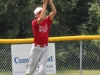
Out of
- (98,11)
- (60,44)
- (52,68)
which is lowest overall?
(52,68)

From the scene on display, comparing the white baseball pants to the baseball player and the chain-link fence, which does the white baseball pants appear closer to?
the baseball player

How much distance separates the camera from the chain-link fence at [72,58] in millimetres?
9562

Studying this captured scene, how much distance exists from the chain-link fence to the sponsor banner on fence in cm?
22

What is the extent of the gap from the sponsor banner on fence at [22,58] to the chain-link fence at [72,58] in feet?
0.72

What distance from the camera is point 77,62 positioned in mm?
9820

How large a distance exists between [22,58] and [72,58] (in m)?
1.38

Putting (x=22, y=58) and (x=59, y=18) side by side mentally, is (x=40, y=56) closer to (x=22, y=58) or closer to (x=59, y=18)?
(x=22, y=58)

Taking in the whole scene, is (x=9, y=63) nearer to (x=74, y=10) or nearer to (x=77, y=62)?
(x=77, y=62)

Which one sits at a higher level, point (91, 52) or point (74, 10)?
point (74, 10)

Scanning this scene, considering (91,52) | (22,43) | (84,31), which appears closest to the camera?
(22,43)

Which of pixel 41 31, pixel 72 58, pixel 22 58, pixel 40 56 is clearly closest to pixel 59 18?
pixel 72 58

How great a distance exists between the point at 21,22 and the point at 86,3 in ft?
11.4

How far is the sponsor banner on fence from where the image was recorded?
927cm

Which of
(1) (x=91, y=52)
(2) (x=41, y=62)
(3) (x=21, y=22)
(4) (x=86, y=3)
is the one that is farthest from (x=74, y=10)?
(2) (x=41, y=62)
